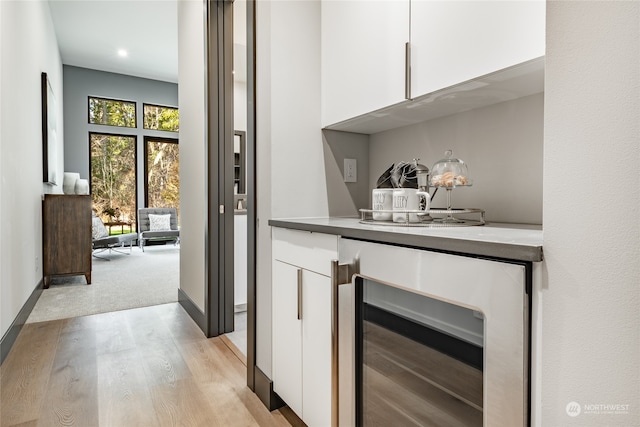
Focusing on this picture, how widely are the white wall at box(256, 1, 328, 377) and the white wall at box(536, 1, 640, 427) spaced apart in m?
1.16

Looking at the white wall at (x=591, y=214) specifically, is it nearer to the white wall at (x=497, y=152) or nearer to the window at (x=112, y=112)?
the white wall at (x=497, y=152)

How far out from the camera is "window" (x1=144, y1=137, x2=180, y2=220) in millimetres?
7742

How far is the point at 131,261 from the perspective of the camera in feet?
18.6

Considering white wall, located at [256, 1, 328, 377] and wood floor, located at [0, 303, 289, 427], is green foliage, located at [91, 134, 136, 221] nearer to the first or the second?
wood floor, located at [0, 303, 289, 427]

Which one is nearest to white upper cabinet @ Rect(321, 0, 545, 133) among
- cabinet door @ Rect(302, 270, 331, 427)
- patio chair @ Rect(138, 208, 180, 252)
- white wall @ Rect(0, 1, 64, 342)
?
cabinet door @ Rect(302, 270, 331, 427)

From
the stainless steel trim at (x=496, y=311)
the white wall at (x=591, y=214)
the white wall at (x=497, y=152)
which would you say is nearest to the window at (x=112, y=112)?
the white wall at (x=497, y=152)

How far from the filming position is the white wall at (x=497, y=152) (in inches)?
48.4

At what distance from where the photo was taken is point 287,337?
153cm

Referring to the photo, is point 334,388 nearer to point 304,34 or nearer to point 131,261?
point 304,34

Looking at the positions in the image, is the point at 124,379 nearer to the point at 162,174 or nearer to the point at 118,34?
the point at 118,34

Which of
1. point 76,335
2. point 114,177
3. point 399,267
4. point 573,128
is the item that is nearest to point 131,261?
point 114,177

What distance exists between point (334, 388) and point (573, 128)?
3.31 ft

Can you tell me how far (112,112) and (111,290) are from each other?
490cm

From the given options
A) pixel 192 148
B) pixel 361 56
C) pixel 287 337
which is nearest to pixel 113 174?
pixel 192 148
